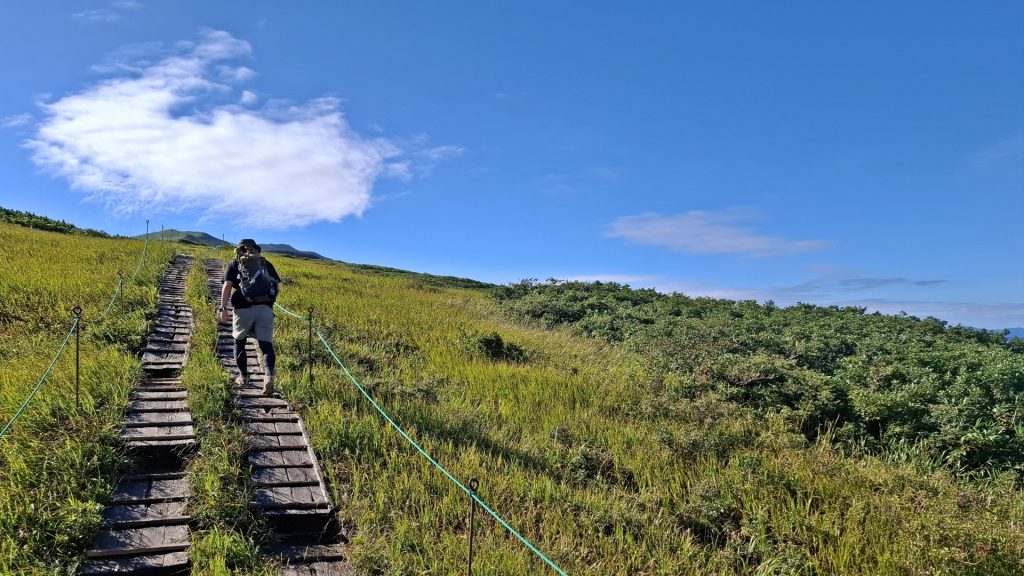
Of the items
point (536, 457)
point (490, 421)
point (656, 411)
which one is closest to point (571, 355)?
point (656, 411)

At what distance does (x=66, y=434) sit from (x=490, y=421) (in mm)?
4893

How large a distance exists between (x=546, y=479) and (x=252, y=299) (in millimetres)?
5035

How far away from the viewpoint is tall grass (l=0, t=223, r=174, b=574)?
159 inches

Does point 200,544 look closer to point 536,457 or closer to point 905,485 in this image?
point 536,457

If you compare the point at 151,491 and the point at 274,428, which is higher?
the point at 274,428

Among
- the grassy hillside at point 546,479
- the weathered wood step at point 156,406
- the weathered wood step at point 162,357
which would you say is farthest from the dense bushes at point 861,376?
the weathered wood step at point 162,357

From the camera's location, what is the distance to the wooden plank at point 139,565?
3871 mm

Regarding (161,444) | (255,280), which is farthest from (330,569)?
(255,280)

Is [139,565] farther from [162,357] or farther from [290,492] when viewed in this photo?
[162,357]

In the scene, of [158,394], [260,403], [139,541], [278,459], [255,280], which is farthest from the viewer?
[255,280]

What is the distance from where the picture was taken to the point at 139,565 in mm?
3938

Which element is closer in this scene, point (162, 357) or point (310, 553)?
point (310, 553)

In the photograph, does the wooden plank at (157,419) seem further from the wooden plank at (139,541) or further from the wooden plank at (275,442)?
the wooden plank at (139,541)

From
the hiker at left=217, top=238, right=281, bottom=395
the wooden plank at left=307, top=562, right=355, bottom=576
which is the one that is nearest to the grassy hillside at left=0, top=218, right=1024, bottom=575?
the wooden plank at left=307, top=562, right=355, bottom=576
